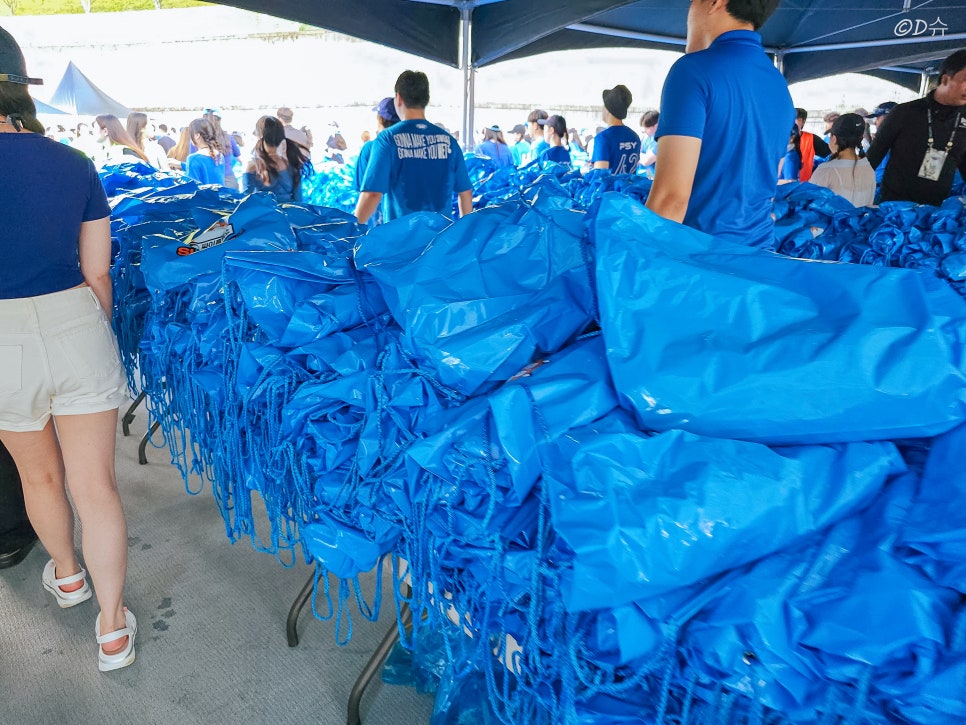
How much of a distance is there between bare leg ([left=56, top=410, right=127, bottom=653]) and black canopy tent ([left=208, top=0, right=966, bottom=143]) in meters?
2.76

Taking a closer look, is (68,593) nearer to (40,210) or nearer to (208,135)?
(40,210)

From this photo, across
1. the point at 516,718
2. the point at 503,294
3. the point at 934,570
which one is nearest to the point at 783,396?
the point at 934,570

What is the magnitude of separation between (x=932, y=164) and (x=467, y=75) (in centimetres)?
318

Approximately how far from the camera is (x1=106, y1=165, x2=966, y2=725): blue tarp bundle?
663 millimetres

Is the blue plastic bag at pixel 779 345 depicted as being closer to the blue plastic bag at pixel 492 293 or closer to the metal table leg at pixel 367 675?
the blue plastic bag at pixel 492 293

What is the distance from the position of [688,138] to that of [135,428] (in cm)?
261

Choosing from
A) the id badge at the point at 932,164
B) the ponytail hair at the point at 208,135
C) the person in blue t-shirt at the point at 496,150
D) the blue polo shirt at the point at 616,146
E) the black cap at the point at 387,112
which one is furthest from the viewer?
the person in blue t-shirt at the point at 496,150

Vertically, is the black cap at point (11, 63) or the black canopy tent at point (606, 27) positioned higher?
the black canopy tent at point (606, 27)

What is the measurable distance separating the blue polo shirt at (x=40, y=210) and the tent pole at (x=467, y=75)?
377 cm

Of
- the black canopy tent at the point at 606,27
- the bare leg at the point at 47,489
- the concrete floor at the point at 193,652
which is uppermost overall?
the black canopy tent at the point at 606,27

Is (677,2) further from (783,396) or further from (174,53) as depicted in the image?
(174,53)

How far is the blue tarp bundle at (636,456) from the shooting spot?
2.17 feet

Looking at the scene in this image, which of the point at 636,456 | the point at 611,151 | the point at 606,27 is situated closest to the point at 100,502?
the point at 636,456

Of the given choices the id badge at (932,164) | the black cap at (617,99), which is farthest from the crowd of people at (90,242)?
the black cap at (617,99)
